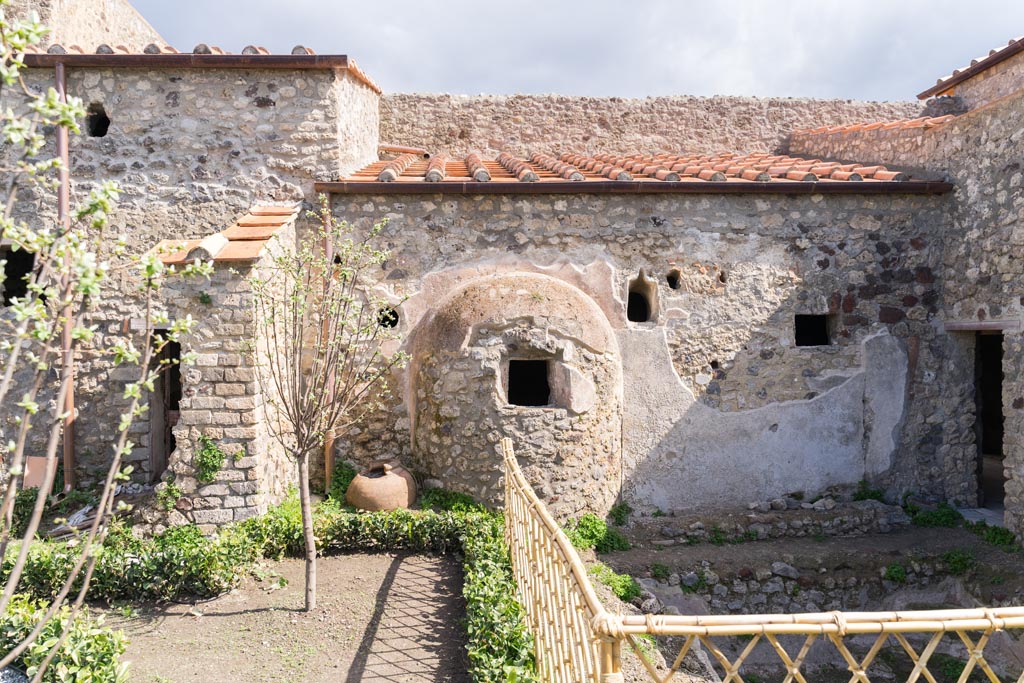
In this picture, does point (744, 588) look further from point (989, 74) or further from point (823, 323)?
point (989, 74)

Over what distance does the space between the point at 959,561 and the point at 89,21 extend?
1315 cm

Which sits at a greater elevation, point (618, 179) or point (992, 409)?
point (618, 179)

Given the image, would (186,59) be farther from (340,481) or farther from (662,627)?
(662,627)

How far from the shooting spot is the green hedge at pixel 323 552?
182 inches

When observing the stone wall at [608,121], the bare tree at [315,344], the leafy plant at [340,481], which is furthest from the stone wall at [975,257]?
the leafy plant at [340,481]

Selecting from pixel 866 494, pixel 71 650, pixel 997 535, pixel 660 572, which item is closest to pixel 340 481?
pixel 660 572

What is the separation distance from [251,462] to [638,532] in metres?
4.15

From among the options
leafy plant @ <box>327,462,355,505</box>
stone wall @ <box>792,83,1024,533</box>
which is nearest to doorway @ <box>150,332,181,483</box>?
leafy plant @ <box>327,462,355,505</box>

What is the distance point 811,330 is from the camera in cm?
887

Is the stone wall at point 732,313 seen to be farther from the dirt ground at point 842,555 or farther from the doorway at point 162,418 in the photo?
the doorway at point 162,418

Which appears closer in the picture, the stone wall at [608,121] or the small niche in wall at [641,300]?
the small niche in wall at [641,300]

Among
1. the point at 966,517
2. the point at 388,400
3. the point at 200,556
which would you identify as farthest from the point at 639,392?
the point at 200,556

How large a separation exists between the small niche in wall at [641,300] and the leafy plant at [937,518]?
12.4ft

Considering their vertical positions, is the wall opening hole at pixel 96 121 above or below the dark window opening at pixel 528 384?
above
